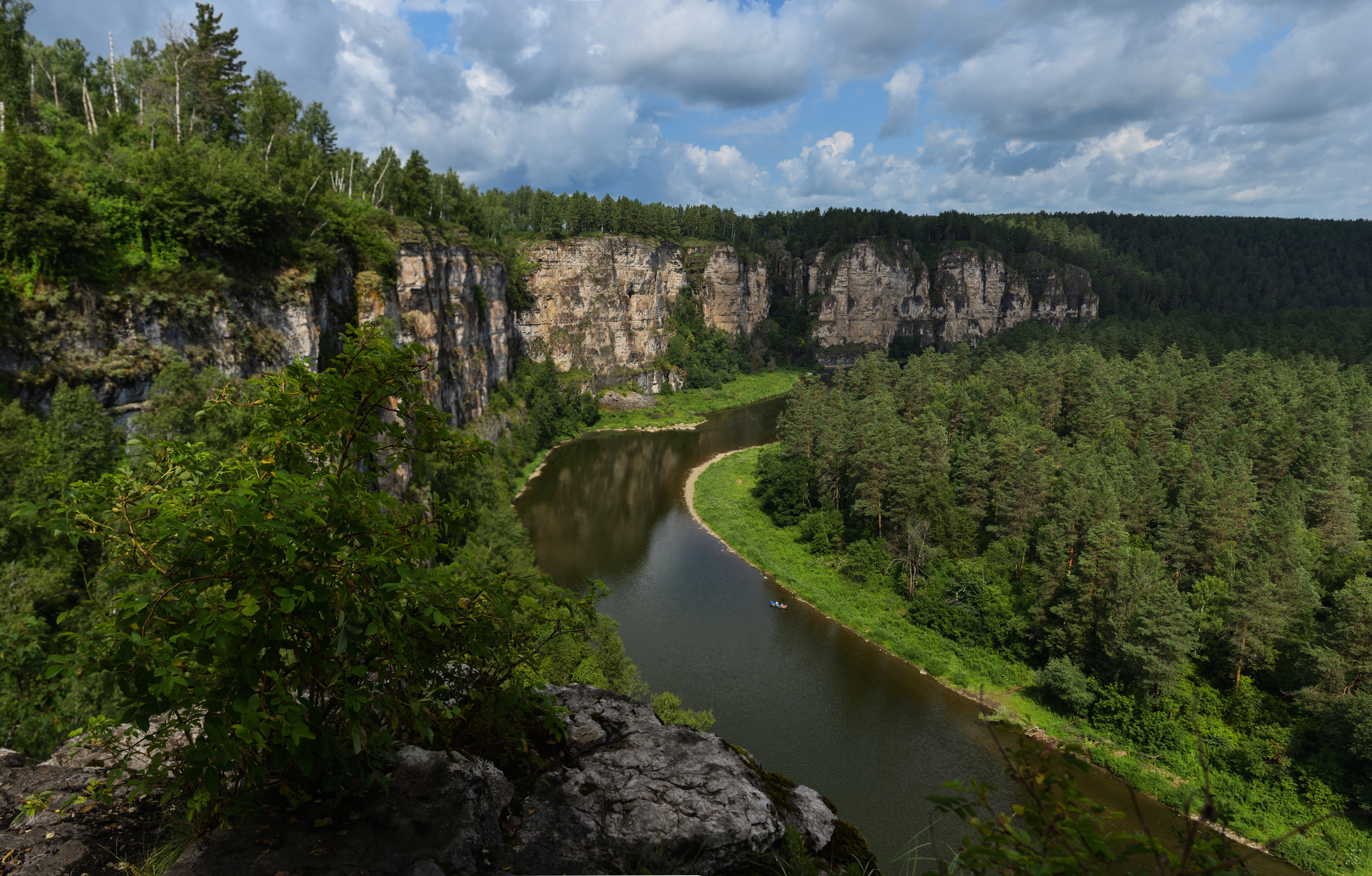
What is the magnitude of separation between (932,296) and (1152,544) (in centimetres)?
10451

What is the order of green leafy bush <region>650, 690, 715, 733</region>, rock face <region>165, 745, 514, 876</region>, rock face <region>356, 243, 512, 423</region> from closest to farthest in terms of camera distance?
rock face <region>165, 745, 514, 876</region>, green leafy bush <region>650, 690, 715, 733</region>, rock face <region>356, 243, 512, 423</region>

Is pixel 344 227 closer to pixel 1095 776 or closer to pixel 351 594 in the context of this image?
pixel 351 594

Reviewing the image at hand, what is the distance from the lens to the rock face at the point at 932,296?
127 m

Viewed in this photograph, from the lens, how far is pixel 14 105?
29266 mm

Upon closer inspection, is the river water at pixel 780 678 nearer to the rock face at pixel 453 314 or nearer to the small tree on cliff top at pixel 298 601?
the small tree on cliff top at pixel 298 601

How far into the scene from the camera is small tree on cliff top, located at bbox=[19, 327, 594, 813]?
354 centimetres

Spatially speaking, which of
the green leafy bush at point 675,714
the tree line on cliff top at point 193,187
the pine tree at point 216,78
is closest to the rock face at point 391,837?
the green leafy bush at point 675,714

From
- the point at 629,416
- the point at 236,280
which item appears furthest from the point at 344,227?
the point at 629,416

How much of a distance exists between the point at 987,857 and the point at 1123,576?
30.9 m

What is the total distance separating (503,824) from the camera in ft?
16.2

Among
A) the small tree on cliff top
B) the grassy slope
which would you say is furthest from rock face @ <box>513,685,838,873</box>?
the grassy slope

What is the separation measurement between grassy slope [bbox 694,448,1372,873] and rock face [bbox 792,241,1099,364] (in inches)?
3284

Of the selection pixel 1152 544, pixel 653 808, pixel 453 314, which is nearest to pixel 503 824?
pixel 653 808

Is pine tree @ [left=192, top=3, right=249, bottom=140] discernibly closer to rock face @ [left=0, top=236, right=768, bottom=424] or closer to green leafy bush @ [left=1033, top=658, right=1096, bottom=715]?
rock face @ [left=0, top=236, right=768, bottom=424]
